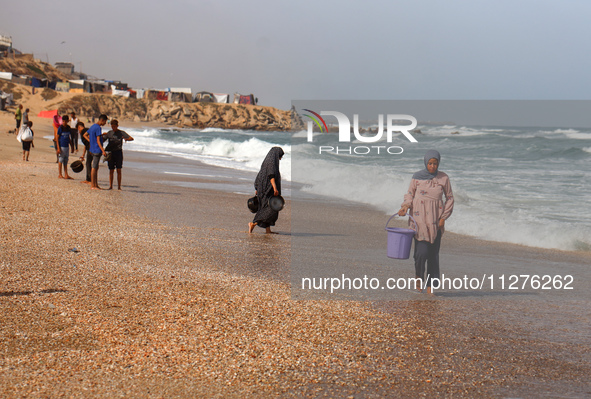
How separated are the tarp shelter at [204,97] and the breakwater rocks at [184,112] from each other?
329 inches

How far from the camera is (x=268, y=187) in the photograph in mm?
9867

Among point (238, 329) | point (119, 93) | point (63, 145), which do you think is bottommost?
point (238, 329)

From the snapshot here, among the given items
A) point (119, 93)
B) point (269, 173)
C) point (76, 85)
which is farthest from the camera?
point (119, 93)

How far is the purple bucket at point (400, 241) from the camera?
5.99 m

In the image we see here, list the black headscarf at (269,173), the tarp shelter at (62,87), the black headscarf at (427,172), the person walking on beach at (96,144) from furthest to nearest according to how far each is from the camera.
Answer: the tarp shelter at (62,87) < the person walking on beach at (96,144) < the black headscarf at (269,173) < the black headscarf at (427,172)

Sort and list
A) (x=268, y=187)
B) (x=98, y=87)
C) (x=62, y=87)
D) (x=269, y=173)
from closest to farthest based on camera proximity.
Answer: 1. (x=269, y=173)
2. (x=268, y=187)
3. (x=62, y=87)
4. (x=98, y=87)

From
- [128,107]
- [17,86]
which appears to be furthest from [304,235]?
[128,107]

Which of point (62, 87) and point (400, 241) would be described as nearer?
point (400, 241)

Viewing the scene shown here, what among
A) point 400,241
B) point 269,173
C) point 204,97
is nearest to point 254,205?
point 269,173

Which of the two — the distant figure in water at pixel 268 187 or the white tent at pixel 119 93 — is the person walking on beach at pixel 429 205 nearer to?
the distant figure in water at pixel 268 187

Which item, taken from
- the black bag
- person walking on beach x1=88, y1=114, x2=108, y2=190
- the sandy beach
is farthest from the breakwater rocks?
the sandy beach

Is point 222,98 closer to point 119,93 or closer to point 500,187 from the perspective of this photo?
point 119,93

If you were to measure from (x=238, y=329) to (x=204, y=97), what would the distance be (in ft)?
450

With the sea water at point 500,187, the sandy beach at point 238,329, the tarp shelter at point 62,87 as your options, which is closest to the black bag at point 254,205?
the sandy beach at point 238,329
